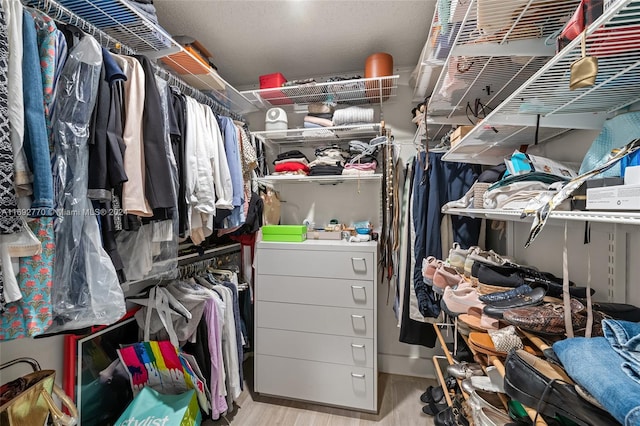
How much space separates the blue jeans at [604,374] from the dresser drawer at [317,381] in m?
1.30

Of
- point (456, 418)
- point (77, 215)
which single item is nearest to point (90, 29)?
point (77, 215)

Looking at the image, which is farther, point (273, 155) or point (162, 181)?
point (273, 155)

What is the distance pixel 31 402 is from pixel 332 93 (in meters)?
2.07

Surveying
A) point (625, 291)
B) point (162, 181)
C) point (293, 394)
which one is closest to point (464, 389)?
point (625, 291)

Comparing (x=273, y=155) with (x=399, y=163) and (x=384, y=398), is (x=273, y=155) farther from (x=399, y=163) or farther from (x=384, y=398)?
(x=384, y=398)

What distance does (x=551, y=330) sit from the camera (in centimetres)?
65

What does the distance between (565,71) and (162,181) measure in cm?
122

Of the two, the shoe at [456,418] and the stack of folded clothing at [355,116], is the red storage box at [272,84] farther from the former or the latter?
the shoe at [456,418]

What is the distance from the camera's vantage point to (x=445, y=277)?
1172 mm

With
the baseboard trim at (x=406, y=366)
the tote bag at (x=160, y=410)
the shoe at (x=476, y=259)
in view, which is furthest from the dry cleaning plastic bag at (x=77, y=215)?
the baseboard trim at (x=406, y=366)

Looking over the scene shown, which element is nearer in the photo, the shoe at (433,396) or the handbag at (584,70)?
the handbag at (584,70)

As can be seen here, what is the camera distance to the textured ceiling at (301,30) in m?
1.44

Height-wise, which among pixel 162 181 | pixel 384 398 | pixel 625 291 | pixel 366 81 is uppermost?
pixel 366 81

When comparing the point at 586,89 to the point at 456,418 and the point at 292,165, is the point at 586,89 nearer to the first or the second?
the point at 456,418
